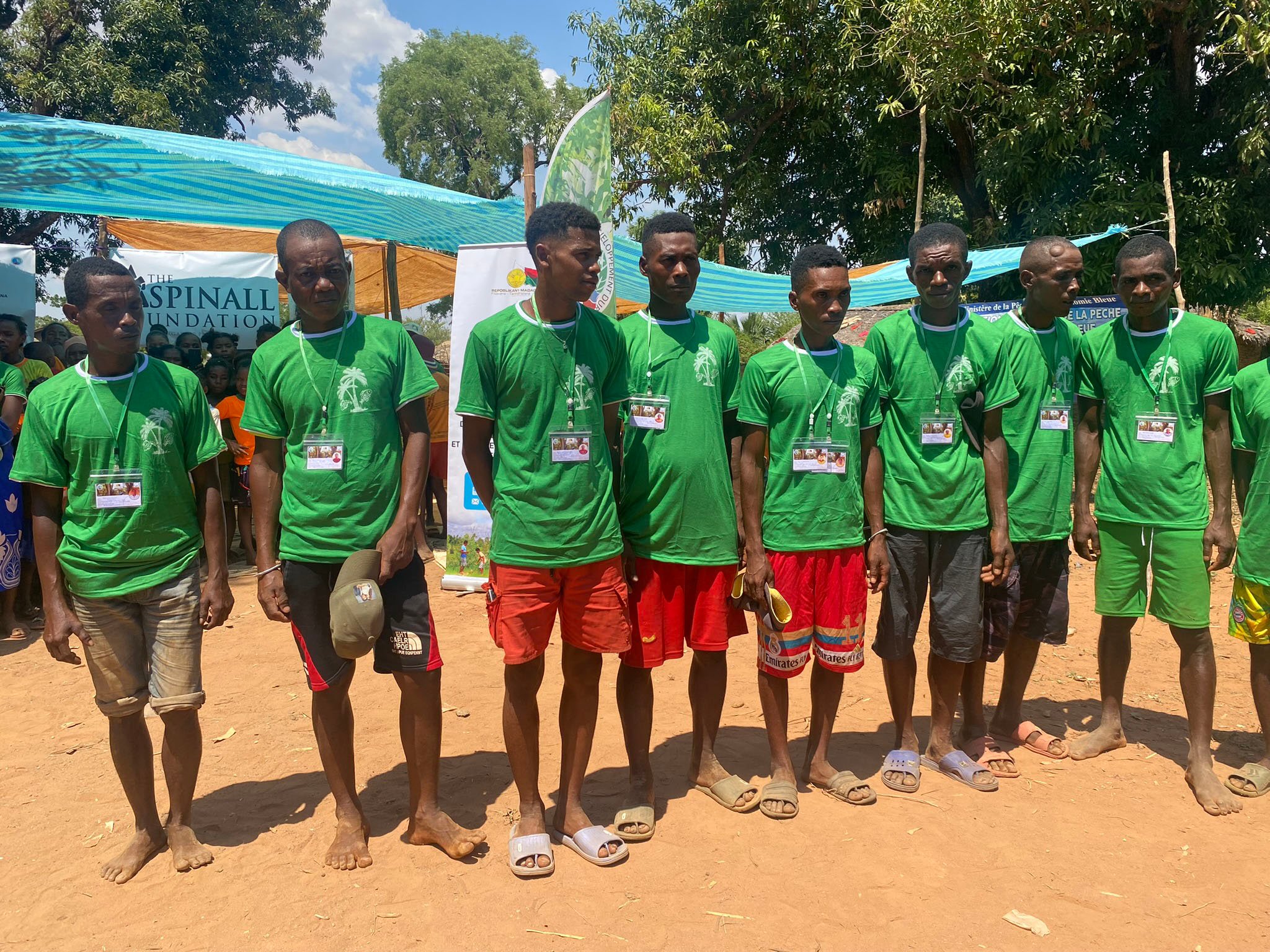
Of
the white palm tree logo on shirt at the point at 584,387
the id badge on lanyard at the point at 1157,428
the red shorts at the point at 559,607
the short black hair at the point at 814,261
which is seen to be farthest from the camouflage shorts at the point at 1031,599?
the white palm tree logo on shirt at the point at 584,387

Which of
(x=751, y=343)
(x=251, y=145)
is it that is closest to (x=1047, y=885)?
(x=251, y=145)

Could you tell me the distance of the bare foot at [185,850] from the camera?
3080 millimetres

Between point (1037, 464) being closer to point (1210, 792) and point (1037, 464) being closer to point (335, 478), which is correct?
point (1210, 792)

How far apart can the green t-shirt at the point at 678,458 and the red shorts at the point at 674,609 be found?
76 millimetres

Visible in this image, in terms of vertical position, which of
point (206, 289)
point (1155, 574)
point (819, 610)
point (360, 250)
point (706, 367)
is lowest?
point (819, 610)

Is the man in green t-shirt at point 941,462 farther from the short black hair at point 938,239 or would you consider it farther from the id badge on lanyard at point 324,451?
the id badge on lanyard at point 324,451

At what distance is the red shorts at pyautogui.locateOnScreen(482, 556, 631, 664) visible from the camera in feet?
9.61

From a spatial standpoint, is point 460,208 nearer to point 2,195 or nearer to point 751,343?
point 2,195

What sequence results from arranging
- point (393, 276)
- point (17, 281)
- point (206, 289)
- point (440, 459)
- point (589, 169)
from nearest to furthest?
→ point (589, 169)
point (17, 281)
point (440, 459)
point (393, 276)
point (206, 289)

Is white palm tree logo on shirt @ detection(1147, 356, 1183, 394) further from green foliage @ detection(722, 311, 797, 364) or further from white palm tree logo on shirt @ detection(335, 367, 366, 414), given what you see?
green foliage @ detection(722, 311, 797, 364)

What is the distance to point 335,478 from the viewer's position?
2887 millimetres

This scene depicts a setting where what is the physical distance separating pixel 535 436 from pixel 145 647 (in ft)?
5.07

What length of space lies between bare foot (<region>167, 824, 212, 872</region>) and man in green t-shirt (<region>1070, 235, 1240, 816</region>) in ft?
12.2

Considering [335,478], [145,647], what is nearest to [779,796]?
[335,478]
